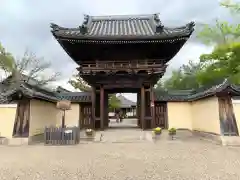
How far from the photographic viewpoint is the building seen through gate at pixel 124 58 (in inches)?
543

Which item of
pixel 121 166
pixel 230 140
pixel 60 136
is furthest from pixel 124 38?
pixel 121 166

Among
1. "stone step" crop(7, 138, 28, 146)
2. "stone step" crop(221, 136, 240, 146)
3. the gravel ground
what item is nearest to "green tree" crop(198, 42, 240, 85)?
"stone step" crop(221, 136, 240, 146)

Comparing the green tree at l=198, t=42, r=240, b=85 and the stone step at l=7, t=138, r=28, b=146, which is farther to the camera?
the green tree at l=198, t=42, r=240, b=85

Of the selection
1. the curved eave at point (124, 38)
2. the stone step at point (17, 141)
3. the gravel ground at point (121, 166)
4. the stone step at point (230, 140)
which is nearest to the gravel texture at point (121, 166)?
the gravel ground at point (121, 166)

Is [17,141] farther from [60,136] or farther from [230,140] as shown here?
[230,140]

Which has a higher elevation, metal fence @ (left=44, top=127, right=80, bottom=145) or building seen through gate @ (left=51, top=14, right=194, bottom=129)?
building seen through gate @ (left=51, top=14, right=194, bottom=129)

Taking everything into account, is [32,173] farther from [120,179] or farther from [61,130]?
[61,130]

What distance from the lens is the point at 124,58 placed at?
1561 centimetres

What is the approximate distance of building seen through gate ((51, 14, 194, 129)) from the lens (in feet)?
45.3

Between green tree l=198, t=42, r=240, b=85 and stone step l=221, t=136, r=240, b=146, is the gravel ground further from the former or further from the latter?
green tree l=198, t=42, r=240, b=85

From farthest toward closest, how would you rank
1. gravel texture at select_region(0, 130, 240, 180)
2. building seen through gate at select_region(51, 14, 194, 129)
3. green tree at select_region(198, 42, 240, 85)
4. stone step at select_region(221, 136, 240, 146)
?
green tree at select_region(198, 42, 240, 85)
building seen through gate at select_region(51, 14, 194, 129)
stone step at select_region(221, 136, 240, 146)
gravel texture at select_region(0, 130, 240, 180)

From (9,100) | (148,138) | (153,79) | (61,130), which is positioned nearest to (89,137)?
(61,130)

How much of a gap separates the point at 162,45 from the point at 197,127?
19.5 feet

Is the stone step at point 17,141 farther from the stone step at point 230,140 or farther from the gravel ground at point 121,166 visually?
the stone step at point 230,140
